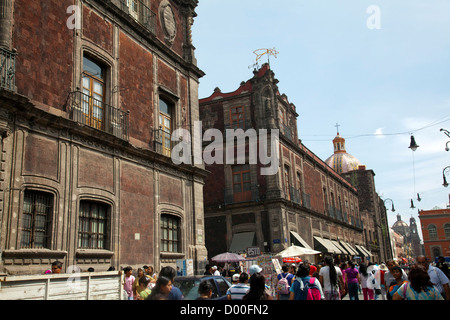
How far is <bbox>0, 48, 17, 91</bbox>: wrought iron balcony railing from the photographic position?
1008 cm

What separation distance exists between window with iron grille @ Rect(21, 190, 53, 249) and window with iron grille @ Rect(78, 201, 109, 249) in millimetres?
1218

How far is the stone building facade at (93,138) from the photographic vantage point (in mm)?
10414

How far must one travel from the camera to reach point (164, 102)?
1808 centimetres

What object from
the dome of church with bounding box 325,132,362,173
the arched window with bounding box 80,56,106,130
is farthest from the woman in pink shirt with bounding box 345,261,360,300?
the dome of church with bounding box 325,132,362,173

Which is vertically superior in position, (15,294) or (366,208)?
(366,208)

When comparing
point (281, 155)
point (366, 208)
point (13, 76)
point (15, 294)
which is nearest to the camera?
point (15, 294)

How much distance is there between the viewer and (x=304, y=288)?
7172 mm

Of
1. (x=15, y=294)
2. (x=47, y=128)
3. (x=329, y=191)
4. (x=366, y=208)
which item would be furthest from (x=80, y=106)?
(x=366, y=208)

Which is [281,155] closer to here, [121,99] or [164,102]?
[164,102]

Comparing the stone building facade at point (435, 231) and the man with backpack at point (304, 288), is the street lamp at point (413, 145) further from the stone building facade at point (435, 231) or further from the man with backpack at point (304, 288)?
the stone building facade at point (435, 231)

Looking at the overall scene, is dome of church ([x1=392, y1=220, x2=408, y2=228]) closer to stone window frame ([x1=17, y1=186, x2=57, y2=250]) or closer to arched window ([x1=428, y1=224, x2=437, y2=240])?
arched window ([x1=428, y1=224, x2=437, y2=240])

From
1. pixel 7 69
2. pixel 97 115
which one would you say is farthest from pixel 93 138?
pixel 7 69

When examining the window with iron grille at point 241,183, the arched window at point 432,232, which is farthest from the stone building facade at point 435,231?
the window with iron grille at point 241,183

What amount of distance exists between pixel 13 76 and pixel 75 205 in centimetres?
383
